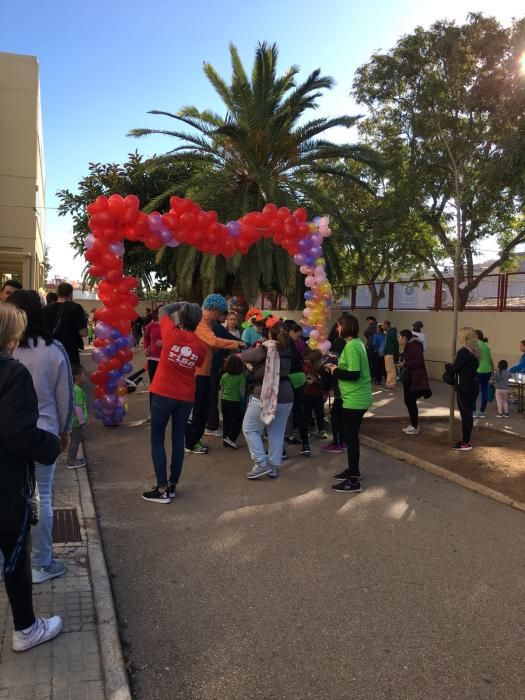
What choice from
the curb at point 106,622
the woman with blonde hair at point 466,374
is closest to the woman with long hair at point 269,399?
the curb at point 106,622

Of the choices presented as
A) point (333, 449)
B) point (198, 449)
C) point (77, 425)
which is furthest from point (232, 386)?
point (77, 425)

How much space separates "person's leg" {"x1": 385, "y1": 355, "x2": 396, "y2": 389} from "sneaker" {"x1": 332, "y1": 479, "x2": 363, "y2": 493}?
9.34 m

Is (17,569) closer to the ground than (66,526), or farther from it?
farther from it

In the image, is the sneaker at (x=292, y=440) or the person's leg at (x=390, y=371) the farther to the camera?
the person's leg at (x=390, y=371)

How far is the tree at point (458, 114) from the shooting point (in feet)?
35.7

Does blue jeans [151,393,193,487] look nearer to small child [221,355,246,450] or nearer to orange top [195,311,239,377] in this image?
orange top [195,311,239,377]

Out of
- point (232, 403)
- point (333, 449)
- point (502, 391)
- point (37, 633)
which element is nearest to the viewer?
point (37, 633)

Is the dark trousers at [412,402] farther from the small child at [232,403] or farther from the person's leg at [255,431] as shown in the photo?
the person's leg at [255,431]

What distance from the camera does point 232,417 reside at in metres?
7.51

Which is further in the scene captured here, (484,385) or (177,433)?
(484,385)

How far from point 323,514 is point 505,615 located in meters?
1.91

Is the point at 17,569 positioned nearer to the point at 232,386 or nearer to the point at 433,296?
the point at 232,386

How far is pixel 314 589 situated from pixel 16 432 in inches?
88.4

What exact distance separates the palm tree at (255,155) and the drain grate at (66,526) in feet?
30.5
